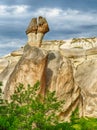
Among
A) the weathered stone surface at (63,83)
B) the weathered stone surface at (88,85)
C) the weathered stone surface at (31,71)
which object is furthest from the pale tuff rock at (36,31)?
the weathered stone surface at (88,85)

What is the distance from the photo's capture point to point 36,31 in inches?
1133

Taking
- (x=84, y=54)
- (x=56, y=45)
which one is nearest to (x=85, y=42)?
(x=56, y=45)

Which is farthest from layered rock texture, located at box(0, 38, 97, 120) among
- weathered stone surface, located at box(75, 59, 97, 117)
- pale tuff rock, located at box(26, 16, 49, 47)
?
pale tuff rock, located at box(26, 16, 49, 47)

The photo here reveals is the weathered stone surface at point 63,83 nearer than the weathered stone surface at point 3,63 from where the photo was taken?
Yes

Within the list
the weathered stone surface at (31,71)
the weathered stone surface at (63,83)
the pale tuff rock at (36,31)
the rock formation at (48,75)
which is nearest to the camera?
the weathered stone surface at (31,71)

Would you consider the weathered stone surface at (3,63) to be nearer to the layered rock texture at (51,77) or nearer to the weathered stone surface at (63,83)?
the layered rock texture at (51,77)

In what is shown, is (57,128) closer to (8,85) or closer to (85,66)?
(8,85)

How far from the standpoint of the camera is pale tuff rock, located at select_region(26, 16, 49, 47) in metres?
28.3

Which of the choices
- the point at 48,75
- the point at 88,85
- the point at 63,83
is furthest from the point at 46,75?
the point at 88,85

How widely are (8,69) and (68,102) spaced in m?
7.58

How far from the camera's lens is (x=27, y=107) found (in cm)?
1683

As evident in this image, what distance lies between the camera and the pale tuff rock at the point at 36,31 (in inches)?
1115

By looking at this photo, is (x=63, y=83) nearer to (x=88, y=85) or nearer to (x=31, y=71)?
(x=31, y=71)

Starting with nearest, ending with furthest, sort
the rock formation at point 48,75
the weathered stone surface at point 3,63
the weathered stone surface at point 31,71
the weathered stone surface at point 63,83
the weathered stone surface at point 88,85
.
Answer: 1. the weathered stone surface at point 31,71
2. the rock formation at point 48,75
3. the weathered stone surface at point 63,83
4. the weathered stone surface at point 88,85
5. the weathered stone surface at point 3,63
